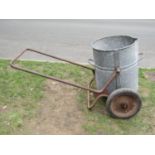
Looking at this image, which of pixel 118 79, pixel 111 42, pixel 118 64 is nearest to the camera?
pixel 118 64

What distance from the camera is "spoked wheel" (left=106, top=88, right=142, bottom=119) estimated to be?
15.5ft

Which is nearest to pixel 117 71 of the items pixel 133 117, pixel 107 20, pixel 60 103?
pixel 133 117

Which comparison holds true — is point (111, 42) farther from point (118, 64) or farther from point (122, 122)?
point (122, 122)

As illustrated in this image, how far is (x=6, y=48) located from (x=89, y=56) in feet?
7.12

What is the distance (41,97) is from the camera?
5418 mm

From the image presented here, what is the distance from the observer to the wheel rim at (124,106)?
4773mm

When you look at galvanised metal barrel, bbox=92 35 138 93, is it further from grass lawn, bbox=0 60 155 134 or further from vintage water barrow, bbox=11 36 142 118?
grass lawn, bbox=0 60 155 134

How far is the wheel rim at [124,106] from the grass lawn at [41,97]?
99mm

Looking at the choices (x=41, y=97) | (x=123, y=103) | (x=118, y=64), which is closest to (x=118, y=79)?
(x=118, y=64)

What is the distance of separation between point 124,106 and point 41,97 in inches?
54.0

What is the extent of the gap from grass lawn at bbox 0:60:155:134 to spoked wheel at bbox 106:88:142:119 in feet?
0.33

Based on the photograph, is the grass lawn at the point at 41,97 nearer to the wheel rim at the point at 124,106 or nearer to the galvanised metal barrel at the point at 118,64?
the wheel rim at the point at 124,106

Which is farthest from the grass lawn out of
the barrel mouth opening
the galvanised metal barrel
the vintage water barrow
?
the barrel mouth opening

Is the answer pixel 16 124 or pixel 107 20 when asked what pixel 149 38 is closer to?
A: pixel 107 20
